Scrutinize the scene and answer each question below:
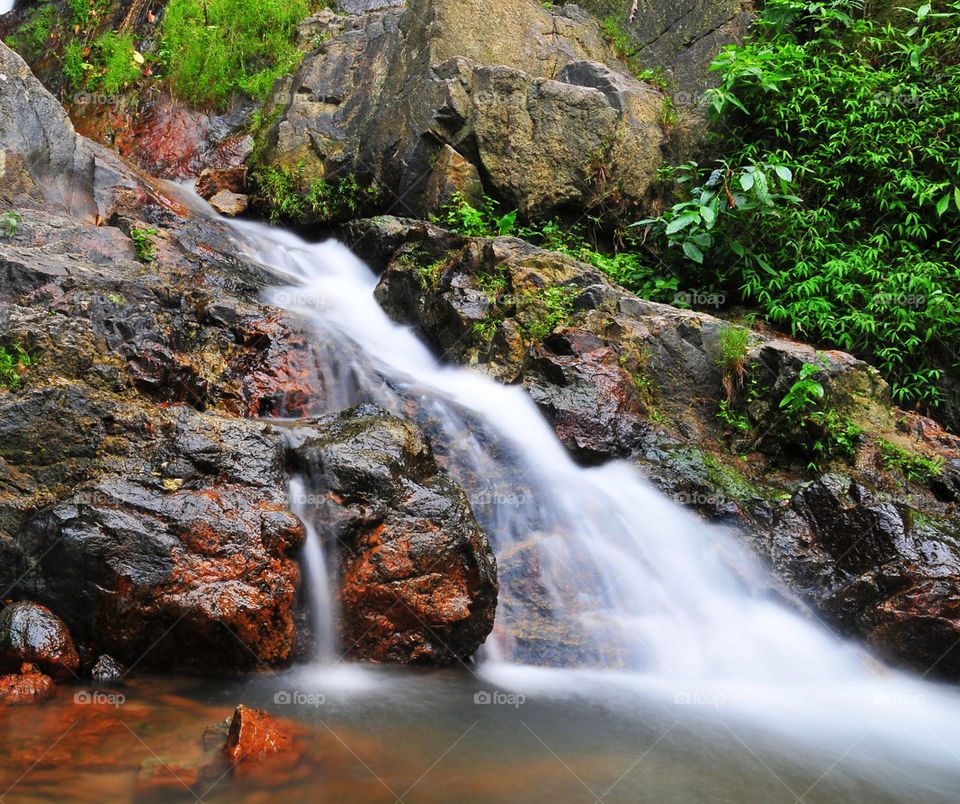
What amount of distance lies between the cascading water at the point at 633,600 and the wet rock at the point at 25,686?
1.41 m

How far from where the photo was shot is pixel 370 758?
307 cm

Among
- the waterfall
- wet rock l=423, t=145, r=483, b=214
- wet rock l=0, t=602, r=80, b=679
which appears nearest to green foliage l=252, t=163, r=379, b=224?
wet rock l=423, t=145, r=483, b=214

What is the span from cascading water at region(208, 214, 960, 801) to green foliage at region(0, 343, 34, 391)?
2.22 m

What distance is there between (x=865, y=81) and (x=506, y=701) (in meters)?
8.55

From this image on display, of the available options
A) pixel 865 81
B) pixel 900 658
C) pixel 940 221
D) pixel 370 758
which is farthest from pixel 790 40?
pixel 370 758

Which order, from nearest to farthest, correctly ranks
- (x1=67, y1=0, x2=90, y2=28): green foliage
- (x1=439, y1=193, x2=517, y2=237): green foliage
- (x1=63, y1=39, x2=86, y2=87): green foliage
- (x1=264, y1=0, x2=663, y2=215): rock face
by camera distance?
(x1=439, y1=193, x2=517, y2=237): green foliage → (x1=264, y1=0, x2=663, y2=215): rock face → (x1=63, y1=39, x2=86, y2=87): green foliage → (x1=67, y1=0, x2=90, y2=28): green foliage

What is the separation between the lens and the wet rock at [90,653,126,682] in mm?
3588

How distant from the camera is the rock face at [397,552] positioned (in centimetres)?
412

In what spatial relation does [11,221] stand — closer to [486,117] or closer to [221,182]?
[221,182]

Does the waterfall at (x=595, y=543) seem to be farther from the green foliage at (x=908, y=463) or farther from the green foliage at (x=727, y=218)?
the green foliage at (x=727, y=218)

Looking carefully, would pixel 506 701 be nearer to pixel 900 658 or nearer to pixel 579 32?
pixel 900 658

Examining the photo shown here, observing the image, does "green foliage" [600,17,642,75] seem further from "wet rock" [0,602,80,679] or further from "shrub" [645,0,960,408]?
"wet rock" [0,602,80,679]

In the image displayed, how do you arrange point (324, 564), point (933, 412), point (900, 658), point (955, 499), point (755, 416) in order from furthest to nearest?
point (933, 412), point (755, 416), point (955, 499), point (900, 658), point (324, 564)

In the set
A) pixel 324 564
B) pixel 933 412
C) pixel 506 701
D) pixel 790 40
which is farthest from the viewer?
pixel 790 40
